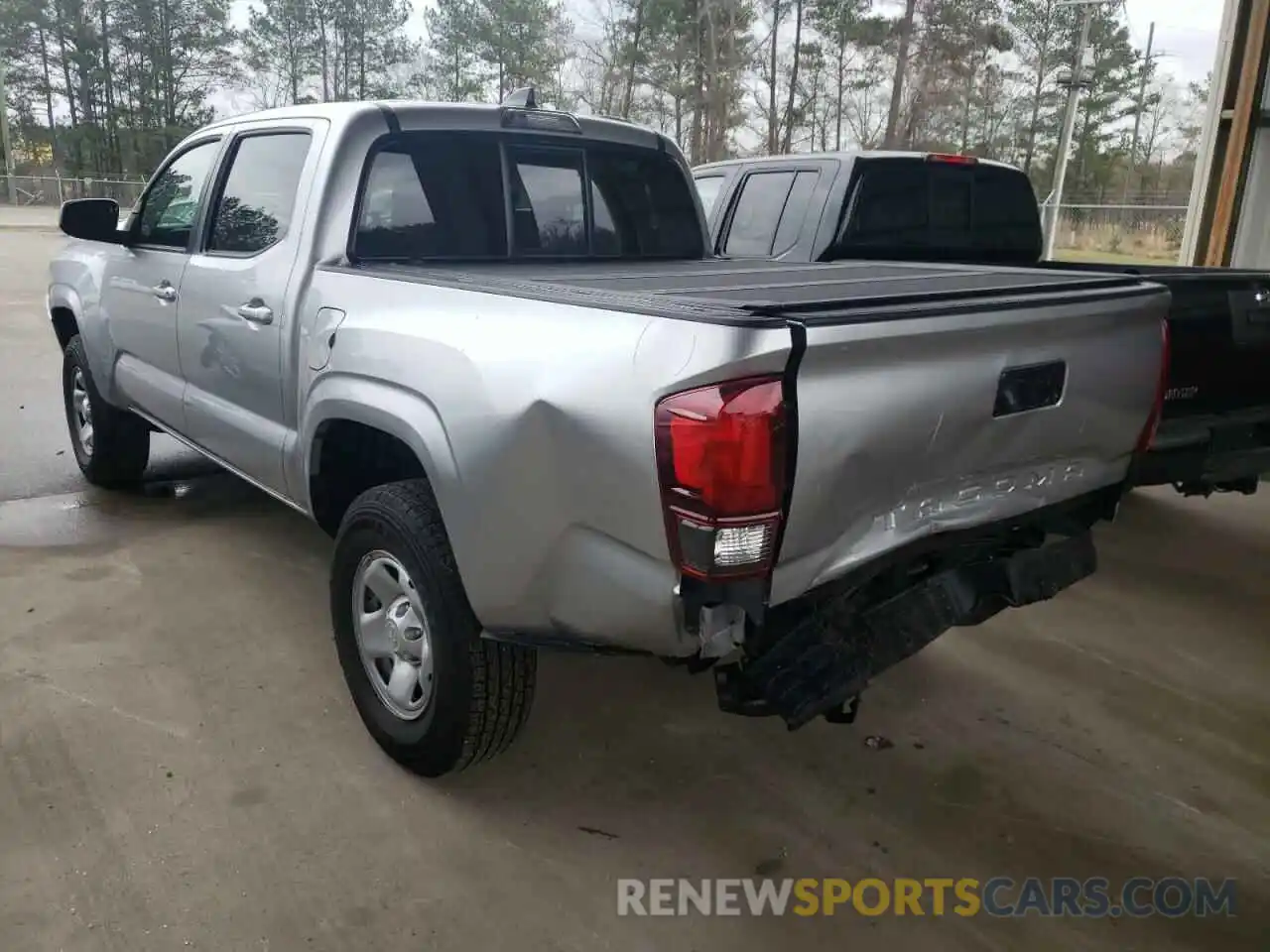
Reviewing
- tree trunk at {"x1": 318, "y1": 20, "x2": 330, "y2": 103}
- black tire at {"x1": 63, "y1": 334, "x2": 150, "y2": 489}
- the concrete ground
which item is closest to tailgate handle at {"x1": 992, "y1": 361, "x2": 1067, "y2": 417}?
the concrete ground

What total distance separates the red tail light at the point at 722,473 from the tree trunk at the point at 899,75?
29518 mm

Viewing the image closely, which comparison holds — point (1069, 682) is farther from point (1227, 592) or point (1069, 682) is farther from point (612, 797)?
point (612, 797)

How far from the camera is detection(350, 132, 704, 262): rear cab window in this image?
3.27m

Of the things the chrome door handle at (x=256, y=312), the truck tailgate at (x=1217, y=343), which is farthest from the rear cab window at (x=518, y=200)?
the truck tailgate at (x=1217, y=343)

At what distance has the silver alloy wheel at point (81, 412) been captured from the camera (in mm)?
5270

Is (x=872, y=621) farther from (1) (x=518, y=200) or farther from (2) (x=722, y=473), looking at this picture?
(1) (x=518, y=200)

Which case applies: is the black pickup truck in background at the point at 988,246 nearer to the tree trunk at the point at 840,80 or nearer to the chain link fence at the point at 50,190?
the tree trunk at the point at 840,80

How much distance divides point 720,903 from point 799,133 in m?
31.6

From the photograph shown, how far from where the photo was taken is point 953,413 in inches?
85.9

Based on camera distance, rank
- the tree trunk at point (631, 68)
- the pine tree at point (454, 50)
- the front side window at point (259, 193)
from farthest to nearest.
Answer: the pine tree at point (454, 50), the tree trunk at point (631, 68), the front side window at point (259, 193)

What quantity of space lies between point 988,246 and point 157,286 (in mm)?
4634

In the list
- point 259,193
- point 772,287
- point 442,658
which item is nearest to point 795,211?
point 259,193

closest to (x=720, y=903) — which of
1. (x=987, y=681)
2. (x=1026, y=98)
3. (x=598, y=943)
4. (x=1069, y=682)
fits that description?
(x=598, y=943)

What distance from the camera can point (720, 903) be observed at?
242 centimetres
